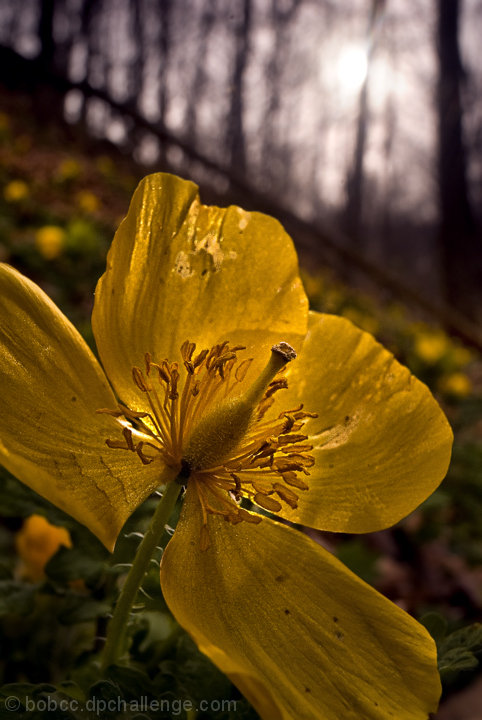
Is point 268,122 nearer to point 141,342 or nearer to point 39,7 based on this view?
point 39,7

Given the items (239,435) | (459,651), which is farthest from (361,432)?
(459,651)

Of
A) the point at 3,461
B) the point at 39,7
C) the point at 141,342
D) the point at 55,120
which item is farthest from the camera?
the point at 39,7

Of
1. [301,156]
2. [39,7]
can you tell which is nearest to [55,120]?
[39,7]

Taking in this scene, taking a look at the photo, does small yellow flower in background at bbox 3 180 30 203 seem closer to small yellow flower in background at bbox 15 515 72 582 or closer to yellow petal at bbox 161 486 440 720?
small yellow flower in background at bbox 15 515 72 582

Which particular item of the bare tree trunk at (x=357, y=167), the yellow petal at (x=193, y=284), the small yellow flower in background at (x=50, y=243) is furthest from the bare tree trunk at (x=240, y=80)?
the yellow petal at (x=193, y=284)

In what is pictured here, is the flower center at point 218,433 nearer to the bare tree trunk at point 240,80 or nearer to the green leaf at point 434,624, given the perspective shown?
the green leaf at point 434,624
